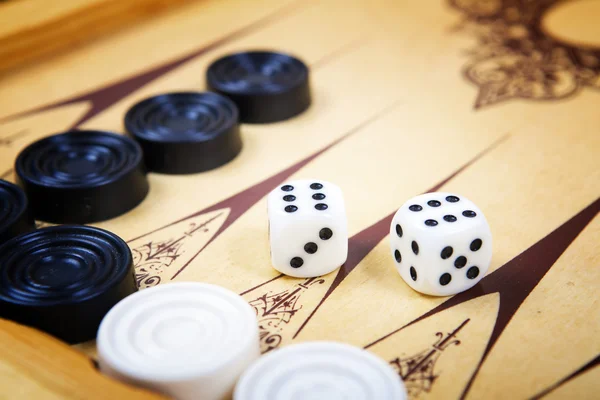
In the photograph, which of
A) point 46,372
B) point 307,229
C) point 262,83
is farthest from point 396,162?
point 46,372

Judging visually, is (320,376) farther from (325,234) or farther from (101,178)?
(101,178)

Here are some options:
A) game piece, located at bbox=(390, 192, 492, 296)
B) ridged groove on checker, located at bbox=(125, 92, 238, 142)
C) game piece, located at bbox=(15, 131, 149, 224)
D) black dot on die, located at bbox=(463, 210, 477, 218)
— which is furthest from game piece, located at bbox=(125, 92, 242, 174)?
black dot on die, located at bbox=(463, 210, 477, 218)

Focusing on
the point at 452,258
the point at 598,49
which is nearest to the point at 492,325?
the point at 452,258

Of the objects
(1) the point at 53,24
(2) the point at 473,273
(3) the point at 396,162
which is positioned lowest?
(3) the point at 396,162

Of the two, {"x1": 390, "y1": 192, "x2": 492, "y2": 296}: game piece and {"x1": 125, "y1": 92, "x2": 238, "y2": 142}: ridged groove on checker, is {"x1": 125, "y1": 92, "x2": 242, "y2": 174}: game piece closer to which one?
{"x1": 125, "y1": 92, "x2": 238, "y2": 142}: ridged groove on checker

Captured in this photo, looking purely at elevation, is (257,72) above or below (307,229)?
below

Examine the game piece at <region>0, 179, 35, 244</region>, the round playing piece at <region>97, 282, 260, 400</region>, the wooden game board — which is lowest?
the wooden game board

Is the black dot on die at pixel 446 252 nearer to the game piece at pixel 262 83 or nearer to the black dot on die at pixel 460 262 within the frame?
the black dot on die at pixel 460 262
